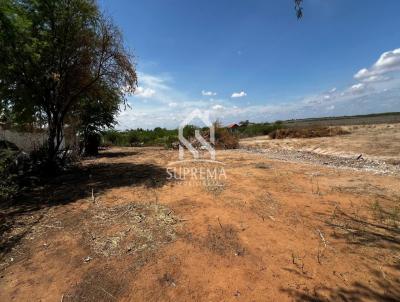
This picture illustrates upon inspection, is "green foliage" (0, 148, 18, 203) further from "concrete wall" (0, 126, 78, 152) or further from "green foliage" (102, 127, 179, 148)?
"green foliage" (102, 127, 179, 148)

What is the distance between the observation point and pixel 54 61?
8.05 metres

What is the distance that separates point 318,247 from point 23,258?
382cm

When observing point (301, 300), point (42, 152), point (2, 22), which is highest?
point (2, 22)

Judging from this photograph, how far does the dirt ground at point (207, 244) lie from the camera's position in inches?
115

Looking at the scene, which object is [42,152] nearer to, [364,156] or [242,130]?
[364,156]

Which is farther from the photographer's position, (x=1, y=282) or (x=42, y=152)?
(x=42, y=152)

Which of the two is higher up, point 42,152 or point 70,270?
point 42,152

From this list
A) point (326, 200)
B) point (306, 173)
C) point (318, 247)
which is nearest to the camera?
point (318, 247)

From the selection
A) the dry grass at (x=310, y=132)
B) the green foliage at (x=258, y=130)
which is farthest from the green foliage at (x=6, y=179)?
the green foliage at (x=258, y=130)

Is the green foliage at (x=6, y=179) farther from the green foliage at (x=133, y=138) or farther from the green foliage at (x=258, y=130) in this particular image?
the green foliage at (x=258, y=130)

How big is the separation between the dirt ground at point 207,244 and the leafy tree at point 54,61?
3173 millimetres

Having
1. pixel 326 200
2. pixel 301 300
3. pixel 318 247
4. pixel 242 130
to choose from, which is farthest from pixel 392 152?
pixel 242 130

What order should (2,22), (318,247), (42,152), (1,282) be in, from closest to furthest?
(1,282), (318,247), (2,22), (42,152)

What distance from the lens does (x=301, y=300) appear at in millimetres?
2678
